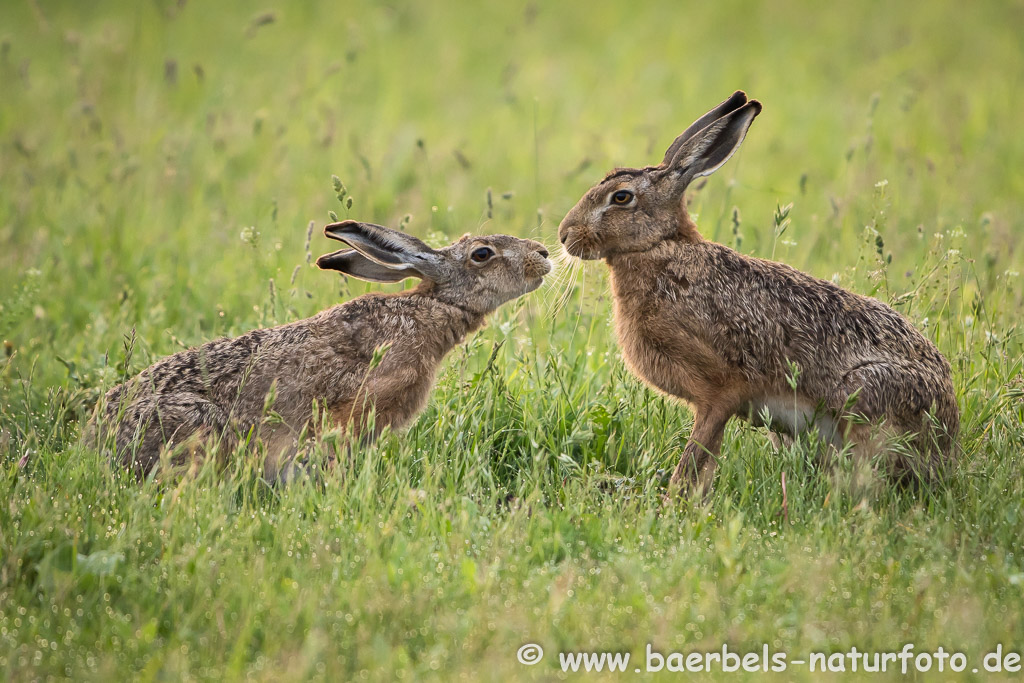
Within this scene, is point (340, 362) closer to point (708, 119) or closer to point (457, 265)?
point (457, 265)

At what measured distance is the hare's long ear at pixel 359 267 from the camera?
20.0 ft

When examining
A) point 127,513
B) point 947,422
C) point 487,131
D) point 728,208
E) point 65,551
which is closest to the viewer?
point 65,551

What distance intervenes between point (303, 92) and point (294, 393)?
6.11 m

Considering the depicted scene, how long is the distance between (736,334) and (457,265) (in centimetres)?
177

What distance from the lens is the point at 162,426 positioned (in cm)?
537

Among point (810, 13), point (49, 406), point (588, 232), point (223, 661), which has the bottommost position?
point (223, 661)

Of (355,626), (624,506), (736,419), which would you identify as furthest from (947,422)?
(355,626)

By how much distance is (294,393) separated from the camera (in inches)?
227

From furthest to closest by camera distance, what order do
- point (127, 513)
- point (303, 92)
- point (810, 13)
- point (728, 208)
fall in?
point (810, 13) → point (303, 92) → point (728, 208) → point (127, 513)

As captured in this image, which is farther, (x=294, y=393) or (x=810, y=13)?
(x=810, y=13)

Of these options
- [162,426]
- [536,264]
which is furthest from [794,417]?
[162,426]

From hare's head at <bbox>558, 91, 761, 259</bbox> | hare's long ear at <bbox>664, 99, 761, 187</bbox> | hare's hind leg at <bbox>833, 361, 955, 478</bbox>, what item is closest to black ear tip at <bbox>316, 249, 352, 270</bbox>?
hare's head at <bbox>558, 91, 761, 259</bbox>

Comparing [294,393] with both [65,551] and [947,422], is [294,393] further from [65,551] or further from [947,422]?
[947,422]

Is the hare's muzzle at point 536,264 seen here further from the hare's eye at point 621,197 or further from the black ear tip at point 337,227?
the black ear tip at point 337,227
